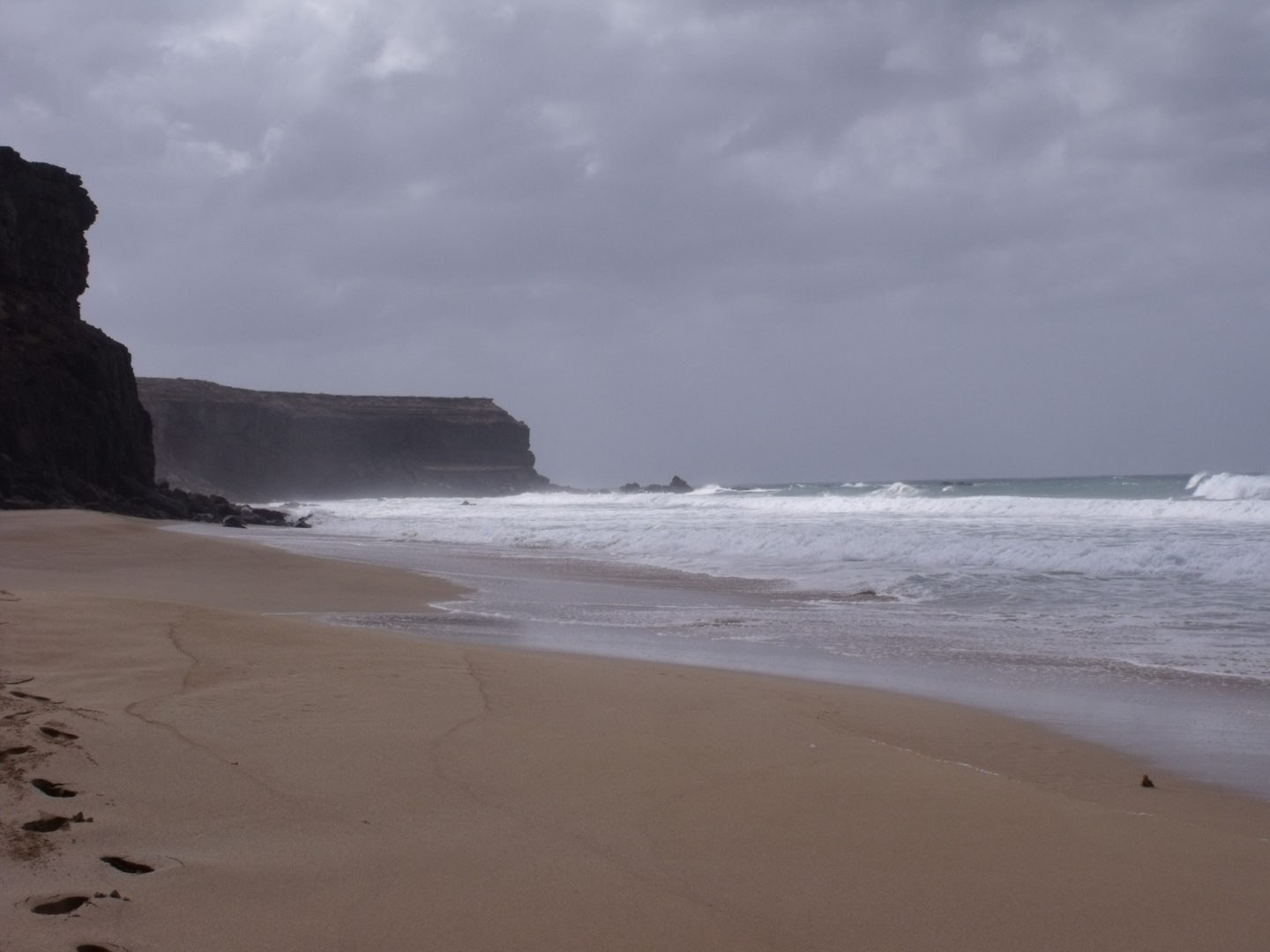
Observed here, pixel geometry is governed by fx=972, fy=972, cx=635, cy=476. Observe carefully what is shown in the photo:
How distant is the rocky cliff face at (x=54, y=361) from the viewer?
2839 centimetres

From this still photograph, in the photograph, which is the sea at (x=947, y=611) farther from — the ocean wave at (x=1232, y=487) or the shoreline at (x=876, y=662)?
the ocean wave at (x=1232, y=487)

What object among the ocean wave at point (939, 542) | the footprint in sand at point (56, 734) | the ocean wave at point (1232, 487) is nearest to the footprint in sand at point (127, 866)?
the footprint in sand at point (56, 734)

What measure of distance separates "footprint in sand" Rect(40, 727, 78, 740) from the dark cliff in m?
76.4

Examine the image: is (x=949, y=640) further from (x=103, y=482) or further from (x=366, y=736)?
(x=103, y=482)

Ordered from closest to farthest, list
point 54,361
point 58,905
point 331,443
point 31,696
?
point 58,905
point 31,696
point 54,361
point 331,443

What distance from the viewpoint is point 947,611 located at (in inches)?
409

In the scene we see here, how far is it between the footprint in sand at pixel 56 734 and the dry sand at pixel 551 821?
24 mm

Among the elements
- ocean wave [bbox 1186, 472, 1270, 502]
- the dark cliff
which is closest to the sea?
ocean wave [bbox 1186, 472, 1270, 502]

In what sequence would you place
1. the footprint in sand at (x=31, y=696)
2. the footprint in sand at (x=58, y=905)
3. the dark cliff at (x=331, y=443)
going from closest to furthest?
the footprint in sand at (x=58, y=905) → the footprint in sand at (x=31, y=696) → the dark cliff at (x=331, y=443)

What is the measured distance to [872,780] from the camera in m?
3.76

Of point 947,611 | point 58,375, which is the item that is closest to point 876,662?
point 947,611

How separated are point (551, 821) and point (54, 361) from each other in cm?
3275

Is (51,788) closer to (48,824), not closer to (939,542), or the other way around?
(48,824)

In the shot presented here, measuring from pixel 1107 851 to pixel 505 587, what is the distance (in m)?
10.2
